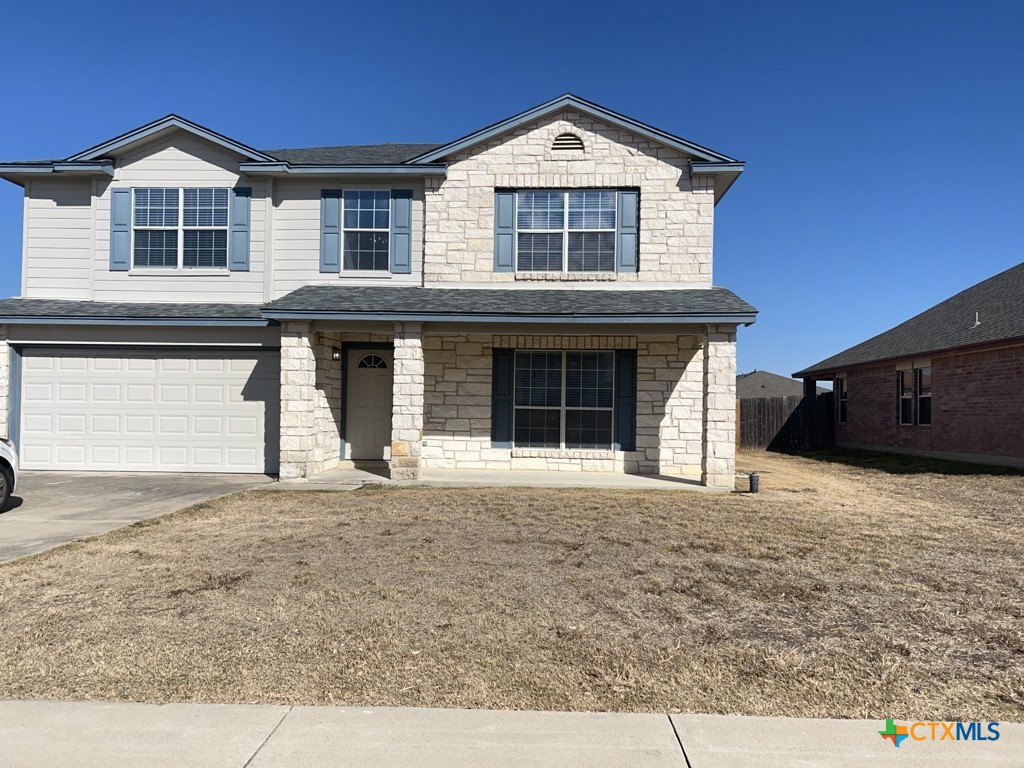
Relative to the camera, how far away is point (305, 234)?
43.2 feet

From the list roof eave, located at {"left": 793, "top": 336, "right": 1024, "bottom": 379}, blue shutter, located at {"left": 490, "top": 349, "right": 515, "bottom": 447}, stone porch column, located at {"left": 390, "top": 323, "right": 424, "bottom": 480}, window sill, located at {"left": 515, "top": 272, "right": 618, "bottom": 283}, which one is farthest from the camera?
roof eave, located at {"left": 793, "top": 336, "right": 1024, "bottom": 379}

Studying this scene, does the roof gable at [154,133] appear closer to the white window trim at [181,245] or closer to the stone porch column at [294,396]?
the white window trim at [181,245]

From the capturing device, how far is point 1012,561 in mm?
6566

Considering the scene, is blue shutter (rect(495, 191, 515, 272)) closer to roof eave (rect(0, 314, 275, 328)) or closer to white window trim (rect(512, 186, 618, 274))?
white window trim (rect(512, 186, 618, 274))

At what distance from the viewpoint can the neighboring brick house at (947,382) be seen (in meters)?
15.3

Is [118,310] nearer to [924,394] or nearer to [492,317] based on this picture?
[492,317]

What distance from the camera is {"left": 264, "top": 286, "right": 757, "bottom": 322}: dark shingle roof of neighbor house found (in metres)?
11.3

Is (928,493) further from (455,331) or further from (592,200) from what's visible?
(455,331)

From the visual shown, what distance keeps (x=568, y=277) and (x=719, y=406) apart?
3880mm

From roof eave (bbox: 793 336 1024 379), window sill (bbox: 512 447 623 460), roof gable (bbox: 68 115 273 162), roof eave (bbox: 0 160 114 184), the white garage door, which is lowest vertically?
window sill (bbox: 512 447 623 460)

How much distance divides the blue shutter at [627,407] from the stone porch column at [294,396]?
6.07 metres

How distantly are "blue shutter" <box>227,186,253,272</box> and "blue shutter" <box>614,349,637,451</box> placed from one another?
797 centimetres

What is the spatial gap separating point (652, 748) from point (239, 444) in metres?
11.6

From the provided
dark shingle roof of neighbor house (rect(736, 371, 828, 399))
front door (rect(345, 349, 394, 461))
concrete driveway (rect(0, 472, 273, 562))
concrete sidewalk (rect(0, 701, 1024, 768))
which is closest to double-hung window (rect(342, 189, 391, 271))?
front door (rect(345, 349, 394, 461))
